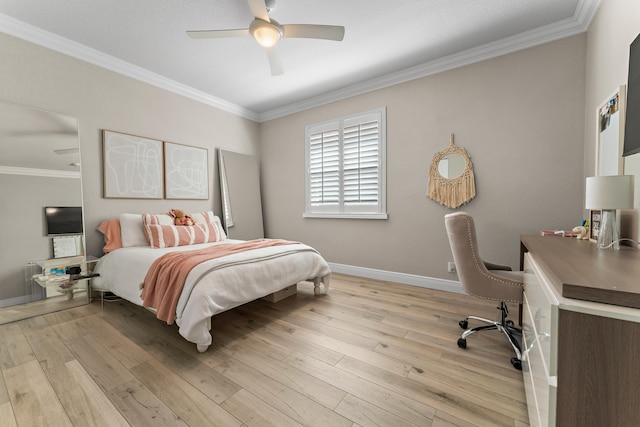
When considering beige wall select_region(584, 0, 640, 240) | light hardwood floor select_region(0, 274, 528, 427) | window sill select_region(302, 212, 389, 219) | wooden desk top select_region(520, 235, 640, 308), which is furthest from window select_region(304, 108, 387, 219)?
wooden desk top select_region(520, 235, 640, 308)

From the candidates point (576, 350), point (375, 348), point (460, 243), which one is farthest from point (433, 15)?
point (375, 348)

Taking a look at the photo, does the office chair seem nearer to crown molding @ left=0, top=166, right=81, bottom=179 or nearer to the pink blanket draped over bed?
the pink blanket draped over bed

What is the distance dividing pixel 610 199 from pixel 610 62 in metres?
1.20

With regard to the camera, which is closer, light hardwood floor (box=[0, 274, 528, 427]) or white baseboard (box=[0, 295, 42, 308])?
light hardwood floor (box=[0, 274, 528, 427])

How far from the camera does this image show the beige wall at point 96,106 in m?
2.53

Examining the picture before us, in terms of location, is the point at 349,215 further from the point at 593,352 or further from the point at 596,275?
the point at 593,352

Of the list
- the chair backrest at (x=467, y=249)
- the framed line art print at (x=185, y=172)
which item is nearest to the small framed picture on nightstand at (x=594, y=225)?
the chair backrest at (x=467, y=249)

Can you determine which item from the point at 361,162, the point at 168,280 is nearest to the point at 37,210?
the point at 168,280

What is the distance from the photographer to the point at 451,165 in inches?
119

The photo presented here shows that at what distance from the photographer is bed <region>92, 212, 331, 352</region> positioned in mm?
1847

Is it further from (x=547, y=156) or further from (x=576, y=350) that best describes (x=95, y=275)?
(x=547, y=156)

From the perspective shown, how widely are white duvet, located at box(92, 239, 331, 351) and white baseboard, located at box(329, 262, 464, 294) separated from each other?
0.95m

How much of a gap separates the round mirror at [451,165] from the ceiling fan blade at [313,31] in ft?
5.92

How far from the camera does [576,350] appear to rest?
0.69 metres
